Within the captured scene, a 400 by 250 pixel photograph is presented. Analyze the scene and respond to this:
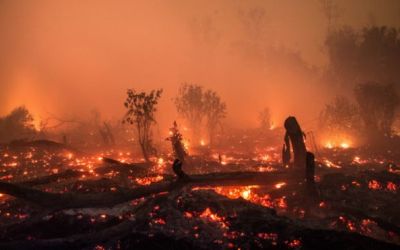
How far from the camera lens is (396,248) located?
8438 millimetres

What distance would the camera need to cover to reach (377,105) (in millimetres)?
46219

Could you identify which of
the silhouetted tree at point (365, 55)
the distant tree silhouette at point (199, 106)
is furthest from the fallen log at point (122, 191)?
the silhouetted tree at point (365, 55)

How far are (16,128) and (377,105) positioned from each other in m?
54.4

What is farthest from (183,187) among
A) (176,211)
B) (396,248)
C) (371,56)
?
(371,56)

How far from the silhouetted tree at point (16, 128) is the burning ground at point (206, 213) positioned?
3493 cm

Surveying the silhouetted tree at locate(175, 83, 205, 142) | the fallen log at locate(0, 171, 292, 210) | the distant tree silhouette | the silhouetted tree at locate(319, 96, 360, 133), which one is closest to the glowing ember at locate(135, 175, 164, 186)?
the fallen log at locate(0, 171, 292, 210)

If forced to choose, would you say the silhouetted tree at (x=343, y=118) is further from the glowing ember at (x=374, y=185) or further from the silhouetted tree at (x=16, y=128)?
the silhouetted tree at (x=16, y=128)

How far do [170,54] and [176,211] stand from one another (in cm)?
14627

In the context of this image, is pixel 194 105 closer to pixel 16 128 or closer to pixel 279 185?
pixel 16 128

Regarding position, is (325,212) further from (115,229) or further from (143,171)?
(143,171)

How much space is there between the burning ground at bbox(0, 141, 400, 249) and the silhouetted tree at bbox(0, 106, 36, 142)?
34.9 m

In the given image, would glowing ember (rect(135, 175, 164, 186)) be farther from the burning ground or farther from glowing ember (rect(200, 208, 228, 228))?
glowing ember (rect(200, 208, 228, 228))

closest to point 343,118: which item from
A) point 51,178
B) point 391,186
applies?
point 391,186

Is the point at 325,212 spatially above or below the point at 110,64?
below
